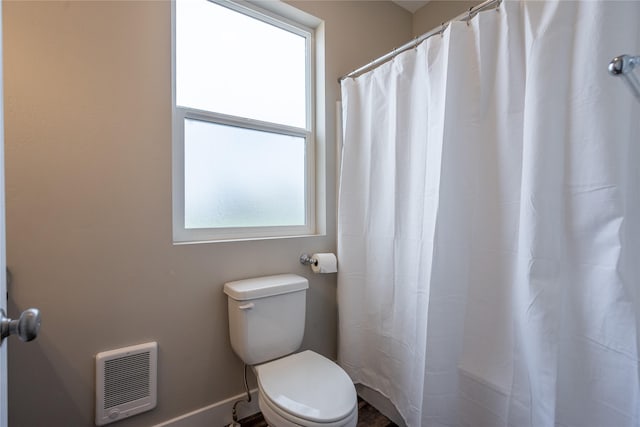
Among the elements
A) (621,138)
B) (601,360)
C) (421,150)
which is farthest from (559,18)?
(601,360)

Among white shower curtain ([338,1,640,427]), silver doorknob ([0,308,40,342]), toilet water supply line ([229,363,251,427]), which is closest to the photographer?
silver doorknob ([0,308,40,342])

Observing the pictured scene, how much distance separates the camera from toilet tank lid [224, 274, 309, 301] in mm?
1332

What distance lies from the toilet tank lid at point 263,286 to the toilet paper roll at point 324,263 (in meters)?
0.15

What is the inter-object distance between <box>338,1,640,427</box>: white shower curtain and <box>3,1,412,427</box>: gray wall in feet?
2.84

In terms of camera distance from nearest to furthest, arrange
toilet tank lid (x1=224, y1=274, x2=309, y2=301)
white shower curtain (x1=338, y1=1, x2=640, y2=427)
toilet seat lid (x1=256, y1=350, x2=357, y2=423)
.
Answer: white shower curtain (x1=338, y1=1, x2=640, y2=427) → toilet seat lid (x1=256, y1=350, x2=357, y2=423) → toilet tank lid (x1=224, y1=274, x2=309, y2=301)

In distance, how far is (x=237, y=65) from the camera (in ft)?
5.36

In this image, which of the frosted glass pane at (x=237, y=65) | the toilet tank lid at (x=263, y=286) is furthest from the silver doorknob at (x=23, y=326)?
the frosted glass pane at (x=237, y=65)

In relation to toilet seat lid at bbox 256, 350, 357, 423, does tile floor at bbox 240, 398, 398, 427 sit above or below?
below

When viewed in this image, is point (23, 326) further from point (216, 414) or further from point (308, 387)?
point (216, 414)

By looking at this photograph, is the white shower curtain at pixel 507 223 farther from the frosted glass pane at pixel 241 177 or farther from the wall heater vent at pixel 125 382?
the wall heater vent at pixel 125 382

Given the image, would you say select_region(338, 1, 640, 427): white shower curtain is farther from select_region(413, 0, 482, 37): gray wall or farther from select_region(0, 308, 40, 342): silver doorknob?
select_region(0, 308, 40, 342): silver doorknob

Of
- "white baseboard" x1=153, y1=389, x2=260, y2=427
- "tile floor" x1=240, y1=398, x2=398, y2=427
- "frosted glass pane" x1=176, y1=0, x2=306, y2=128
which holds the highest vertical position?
"frosted glass pane" x1=176, y1=0, x2=306, y2=128

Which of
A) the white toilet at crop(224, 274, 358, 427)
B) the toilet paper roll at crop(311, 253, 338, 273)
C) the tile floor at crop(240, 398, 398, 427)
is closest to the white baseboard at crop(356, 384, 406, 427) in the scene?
the tile floor at crop(240, 398, 398, 427)

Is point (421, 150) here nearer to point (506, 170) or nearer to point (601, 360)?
point (506, 170)
